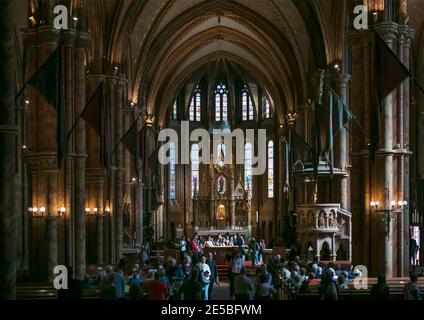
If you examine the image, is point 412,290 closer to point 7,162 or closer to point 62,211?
point 7,162

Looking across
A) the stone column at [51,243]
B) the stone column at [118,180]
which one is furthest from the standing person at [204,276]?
the stone column at [118,180]

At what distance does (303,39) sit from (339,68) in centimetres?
908

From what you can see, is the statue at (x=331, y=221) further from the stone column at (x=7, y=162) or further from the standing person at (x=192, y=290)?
A: the stone column at (x=7, y=162)

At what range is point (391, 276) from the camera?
2189 cm

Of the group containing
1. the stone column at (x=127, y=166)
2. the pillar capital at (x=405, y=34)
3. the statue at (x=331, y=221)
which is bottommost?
the statue at (x=331, y=221)

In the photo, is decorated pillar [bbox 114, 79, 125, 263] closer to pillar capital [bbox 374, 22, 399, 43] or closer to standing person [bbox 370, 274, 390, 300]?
pillar capital [bbox 374, 22, 399, 43]

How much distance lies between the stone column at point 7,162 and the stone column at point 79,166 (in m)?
11.1

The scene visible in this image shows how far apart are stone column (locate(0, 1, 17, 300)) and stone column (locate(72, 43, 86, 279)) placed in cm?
1108

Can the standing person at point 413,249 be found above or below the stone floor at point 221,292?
above

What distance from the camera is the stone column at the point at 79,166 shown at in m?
24.2

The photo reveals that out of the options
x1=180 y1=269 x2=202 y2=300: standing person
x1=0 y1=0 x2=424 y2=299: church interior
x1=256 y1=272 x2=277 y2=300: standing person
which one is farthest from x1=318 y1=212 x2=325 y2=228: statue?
x1=180 y1=269 x2=202 y2=300: standing person

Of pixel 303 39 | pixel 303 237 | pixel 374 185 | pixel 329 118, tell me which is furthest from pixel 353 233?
pixel 303 39
